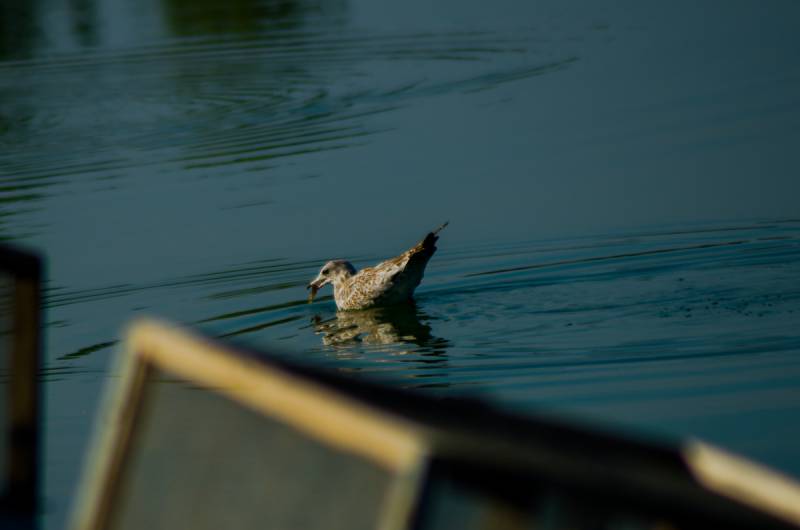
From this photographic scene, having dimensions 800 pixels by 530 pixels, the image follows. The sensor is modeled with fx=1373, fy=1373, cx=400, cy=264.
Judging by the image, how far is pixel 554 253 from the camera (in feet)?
35.6

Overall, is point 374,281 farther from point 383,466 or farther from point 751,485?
point 383,466

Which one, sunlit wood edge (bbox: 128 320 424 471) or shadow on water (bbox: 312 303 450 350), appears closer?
sunlit wood edge (bbox: 128 320 424 471)

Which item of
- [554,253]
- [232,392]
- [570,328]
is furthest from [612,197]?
[232,392]

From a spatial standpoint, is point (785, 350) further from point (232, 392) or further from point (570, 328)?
point (232, 392)

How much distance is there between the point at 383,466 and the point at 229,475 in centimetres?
43

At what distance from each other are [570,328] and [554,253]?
1729 mm

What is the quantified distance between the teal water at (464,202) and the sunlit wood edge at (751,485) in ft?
7.56

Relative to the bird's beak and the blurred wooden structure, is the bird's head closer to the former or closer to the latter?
the bird's beak

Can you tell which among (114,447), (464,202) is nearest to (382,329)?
(464,202)

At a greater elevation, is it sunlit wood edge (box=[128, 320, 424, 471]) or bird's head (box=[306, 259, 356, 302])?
bird's head (box=[306, 259, 356, 302])

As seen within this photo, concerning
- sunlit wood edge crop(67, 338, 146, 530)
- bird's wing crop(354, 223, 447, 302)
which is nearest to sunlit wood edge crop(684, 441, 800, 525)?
sunlit wood edge crop(67, 338, 146, 530)

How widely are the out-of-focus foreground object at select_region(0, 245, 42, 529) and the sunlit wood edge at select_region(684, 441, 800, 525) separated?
184cm

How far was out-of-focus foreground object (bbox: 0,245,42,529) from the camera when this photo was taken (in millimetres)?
3262

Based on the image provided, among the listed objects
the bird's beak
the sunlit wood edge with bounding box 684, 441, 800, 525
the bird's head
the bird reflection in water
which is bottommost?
the sunlit wood edge with bounding box 684, 441, 800, 525
